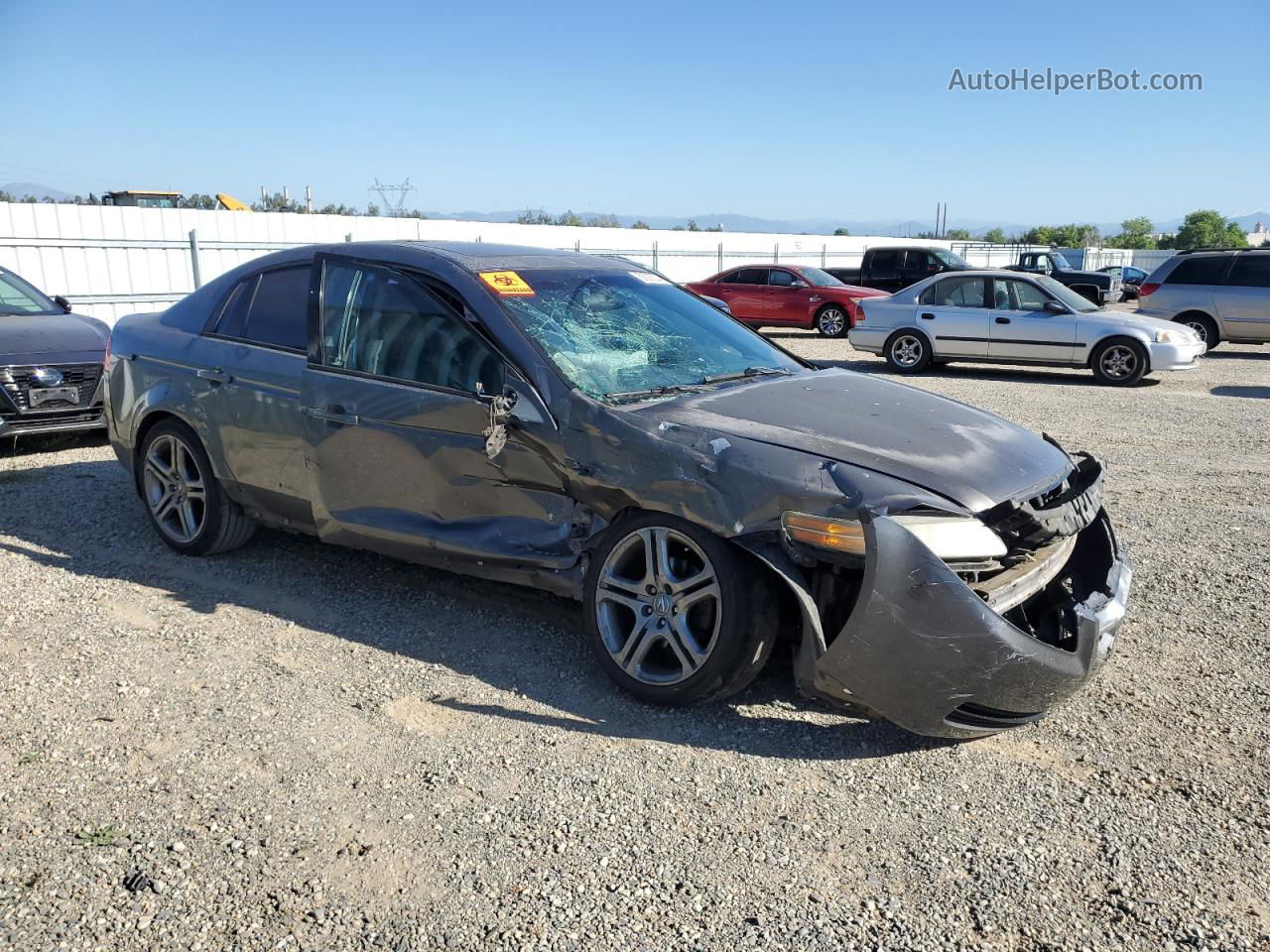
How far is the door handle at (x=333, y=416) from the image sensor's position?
4586 millimetres

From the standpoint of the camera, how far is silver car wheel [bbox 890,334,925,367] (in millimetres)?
14992

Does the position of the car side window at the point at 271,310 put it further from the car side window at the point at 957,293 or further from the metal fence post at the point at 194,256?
the car side window at the point at 957,293

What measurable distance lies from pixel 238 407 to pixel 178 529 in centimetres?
94

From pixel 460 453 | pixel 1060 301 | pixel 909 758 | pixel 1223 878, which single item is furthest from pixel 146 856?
pixel 1060 301

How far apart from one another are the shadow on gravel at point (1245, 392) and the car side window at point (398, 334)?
11.6 m

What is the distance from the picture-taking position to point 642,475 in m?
3.71

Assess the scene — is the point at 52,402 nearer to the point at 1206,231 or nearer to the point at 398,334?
the point at 398,334

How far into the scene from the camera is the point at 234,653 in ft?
14.2

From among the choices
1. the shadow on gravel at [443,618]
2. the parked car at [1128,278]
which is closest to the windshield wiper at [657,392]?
the shadow on gravel at [443,618]

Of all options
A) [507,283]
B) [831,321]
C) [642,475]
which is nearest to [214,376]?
[507,283]

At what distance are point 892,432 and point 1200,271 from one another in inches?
622

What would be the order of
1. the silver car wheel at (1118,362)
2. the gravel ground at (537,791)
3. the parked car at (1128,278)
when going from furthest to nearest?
the parked car at (1128,278) → the silver car wheel at (1118,362) → the gravel ground at (537,791)

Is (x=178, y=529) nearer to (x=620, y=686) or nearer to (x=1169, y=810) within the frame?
(x=620, y=686)

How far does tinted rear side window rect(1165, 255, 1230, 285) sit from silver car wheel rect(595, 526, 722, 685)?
16347 mm
